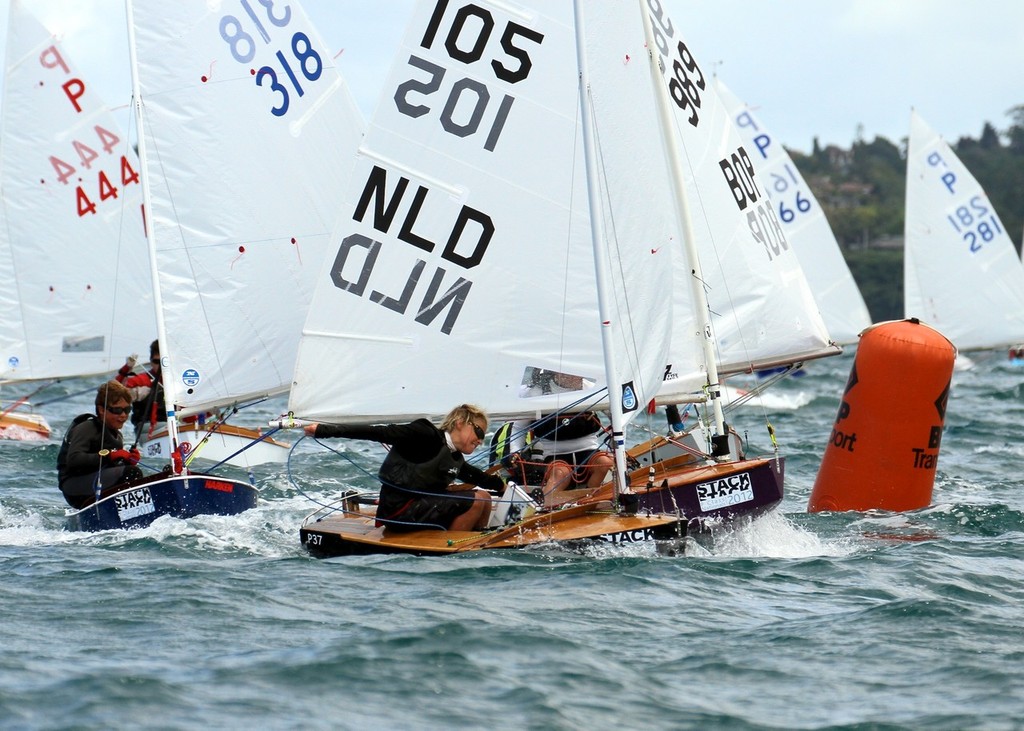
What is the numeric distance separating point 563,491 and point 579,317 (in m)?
1.17

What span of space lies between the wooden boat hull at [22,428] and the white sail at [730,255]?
9213 millimetres

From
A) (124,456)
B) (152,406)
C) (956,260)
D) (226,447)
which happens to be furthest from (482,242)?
(956,260)

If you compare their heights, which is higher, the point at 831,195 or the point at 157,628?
the point at 831,195

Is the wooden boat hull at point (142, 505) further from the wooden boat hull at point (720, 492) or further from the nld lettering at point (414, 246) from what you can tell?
the wooden boat hull at point (720, 492)

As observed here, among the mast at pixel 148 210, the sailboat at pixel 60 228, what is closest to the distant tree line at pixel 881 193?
the sailboat at pixel 60 228

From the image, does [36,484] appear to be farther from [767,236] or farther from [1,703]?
[1,703]

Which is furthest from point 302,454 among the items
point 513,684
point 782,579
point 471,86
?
point 513,684

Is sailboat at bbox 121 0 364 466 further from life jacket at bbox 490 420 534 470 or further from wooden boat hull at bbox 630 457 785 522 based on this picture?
wooden boat hull at bbox 630 457 785 522

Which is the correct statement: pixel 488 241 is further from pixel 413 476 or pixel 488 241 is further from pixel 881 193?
pixel 881 193

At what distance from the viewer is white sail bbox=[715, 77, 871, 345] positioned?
84.6ft

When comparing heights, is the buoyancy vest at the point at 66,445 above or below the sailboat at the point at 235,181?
below

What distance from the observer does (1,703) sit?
18.0 feet

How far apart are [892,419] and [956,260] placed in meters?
18.7

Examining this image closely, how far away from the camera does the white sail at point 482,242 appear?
9.12 meters
